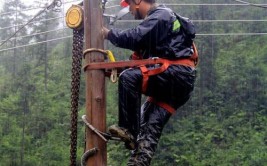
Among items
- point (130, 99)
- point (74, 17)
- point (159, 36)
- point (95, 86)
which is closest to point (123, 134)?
point (130, 99)

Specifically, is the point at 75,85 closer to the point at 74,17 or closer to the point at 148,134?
the point at 74,17

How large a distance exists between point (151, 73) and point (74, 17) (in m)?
0.67

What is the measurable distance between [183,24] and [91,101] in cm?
85

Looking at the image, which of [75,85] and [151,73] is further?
[75,85]

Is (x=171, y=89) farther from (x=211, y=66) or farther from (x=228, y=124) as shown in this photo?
(x=211, y=66)

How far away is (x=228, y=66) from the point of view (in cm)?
2270

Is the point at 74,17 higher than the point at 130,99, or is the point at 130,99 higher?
the point at 74,17

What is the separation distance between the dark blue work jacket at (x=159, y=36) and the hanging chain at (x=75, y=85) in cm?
27

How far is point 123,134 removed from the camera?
3.02m

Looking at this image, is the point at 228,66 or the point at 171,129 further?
the point at 228,66

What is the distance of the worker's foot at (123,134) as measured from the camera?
9.87ft

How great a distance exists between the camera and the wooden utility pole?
9.87 ft

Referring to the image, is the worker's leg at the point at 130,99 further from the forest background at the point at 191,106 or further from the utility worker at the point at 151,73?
the forest background at the point at 191,106

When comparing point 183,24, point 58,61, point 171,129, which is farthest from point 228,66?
point 183,24
